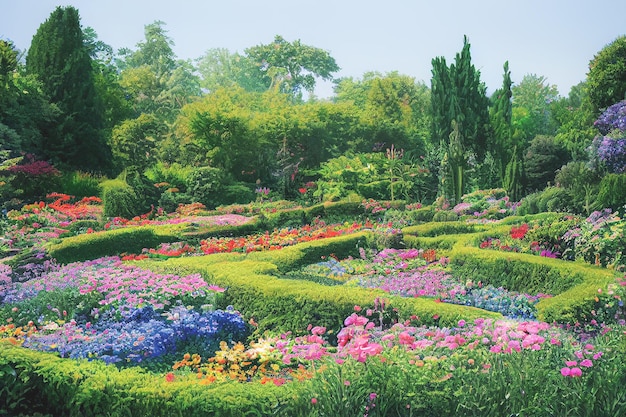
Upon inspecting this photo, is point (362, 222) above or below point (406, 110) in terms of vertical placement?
below

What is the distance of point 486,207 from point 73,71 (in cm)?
1505

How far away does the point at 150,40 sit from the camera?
47531 millimetres

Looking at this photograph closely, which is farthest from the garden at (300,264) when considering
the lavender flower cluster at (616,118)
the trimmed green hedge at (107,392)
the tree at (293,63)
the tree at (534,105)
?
the tree at (293,63)

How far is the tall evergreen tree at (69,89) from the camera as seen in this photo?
71.6 feet

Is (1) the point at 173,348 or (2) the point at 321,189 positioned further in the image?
(2) the point at 321,189

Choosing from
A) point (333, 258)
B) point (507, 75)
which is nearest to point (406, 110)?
point (507, 75)

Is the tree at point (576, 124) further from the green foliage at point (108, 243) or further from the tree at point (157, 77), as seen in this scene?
the tree at point (157, 77)

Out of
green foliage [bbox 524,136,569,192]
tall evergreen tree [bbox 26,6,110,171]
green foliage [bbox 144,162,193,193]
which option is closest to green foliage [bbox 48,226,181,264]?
green foliage [bbox 144,162,193,193]

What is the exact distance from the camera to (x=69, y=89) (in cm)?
2239

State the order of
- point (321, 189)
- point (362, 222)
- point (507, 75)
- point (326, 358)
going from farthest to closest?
point (507, 75), point (321, 189), point (362, 222), point (326, 358)

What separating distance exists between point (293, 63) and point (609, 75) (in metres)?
29.9

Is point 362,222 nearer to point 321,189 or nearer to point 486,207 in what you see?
point 486,207

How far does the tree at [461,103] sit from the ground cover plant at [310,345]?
1460 centimetres

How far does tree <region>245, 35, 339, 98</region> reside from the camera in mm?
46906
